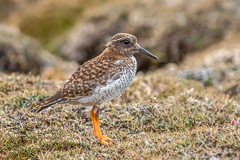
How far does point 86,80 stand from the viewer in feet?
21.9

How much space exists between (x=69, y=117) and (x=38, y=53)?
1023 cm

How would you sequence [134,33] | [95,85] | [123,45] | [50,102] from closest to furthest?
[50,102], [95,85], [123,45], [134,33]

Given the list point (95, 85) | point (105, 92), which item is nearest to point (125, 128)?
point (105, 92)

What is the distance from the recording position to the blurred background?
1591 cm

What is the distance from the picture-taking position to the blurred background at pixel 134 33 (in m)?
15.9

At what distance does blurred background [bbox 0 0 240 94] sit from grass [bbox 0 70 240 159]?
5251 mm

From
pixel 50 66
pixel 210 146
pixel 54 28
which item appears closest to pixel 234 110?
pixel 210 146

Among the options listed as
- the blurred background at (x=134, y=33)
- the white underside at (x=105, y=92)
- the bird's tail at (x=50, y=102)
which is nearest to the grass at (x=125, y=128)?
the bird's tail at (x=50, y=102)

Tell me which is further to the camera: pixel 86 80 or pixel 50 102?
pixel 86 80

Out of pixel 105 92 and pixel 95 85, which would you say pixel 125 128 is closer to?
pixel 105 92

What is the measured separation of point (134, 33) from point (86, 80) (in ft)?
45.4

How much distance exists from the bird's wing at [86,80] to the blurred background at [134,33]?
657 centimetres

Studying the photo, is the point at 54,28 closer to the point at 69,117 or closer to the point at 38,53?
the point at 38,53

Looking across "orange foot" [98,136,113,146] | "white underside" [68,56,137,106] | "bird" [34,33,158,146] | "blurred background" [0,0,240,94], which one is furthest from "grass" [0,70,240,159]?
"blurred background" [0,0,240,94]
